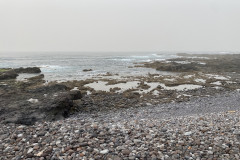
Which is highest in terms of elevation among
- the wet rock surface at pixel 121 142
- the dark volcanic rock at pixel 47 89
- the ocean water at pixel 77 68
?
the wet rock surface at pixel 121 142

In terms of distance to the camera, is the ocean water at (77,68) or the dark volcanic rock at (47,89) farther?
the ocean water at (77,68)

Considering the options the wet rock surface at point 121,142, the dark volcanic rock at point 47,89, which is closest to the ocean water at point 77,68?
the dark volcanic rock at point 47,89

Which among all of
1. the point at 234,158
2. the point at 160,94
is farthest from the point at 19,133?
the point at 160,94

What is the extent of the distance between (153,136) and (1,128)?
329 inches

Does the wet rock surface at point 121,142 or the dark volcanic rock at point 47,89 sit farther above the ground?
the wet rock surface at point 121,142

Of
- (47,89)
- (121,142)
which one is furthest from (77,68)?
(121,142)

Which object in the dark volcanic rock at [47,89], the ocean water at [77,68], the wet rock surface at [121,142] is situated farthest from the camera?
the ocean water at [77,68]

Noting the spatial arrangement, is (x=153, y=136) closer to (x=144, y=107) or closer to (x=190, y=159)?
(x=190, y=159)

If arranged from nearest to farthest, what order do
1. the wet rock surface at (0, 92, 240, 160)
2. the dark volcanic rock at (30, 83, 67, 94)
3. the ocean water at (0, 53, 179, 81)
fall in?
1. the wet rock surface at (0, 92, 240, 160)
2. the dark volcanic rock at (30, 83, 67, 94)
3. the ocean water at (0, 53, 179, 81)

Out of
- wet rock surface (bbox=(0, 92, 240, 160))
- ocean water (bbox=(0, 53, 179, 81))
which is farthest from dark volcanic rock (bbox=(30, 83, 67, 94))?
ocean water (bbox=(0, 53, 179, 81))

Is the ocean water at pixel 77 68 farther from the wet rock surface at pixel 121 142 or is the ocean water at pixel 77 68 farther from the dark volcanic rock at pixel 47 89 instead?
the wet rock surface at pixel 121 142

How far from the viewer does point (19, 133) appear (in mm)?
8180

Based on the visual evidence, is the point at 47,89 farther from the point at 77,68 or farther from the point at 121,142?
the point at 77,68

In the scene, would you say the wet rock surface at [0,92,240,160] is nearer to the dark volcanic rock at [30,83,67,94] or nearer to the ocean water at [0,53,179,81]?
the dark volcanic rock at [30,83,67,94]
